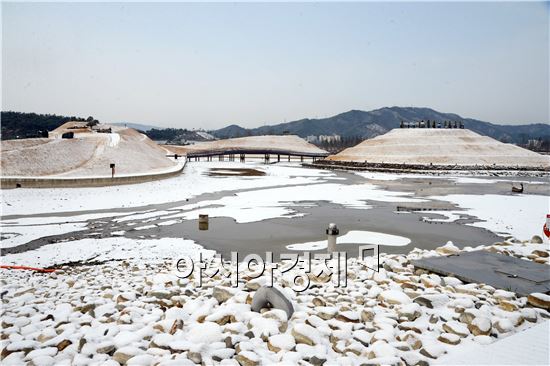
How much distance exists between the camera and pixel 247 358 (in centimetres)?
478

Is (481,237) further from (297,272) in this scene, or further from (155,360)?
(155,360)

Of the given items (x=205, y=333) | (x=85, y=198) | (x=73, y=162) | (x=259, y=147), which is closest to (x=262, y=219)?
(x=205, y=333)

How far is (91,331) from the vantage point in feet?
18.4

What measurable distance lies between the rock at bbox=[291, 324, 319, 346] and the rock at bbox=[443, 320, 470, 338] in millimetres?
2004

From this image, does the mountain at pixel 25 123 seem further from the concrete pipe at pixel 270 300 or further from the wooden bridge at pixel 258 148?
the concrete pipe at pixel 270 300

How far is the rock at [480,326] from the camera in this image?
552cm

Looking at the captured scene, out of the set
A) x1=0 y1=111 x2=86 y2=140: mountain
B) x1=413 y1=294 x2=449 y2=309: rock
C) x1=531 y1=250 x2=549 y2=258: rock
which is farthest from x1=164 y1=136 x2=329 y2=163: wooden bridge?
x1=413 y1=294 x2=449 y2=309: rock

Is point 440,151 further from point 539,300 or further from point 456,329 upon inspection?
point 456,329

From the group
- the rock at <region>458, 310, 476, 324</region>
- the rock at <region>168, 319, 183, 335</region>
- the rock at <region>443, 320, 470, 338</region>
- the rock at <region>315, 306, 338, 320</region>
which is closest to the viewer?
the rock at <region>443, 320, 470, 338</region>

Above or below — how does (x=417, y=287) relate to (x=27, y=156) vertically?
below

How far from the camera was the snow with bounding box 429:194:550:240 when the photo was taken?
15.2 m

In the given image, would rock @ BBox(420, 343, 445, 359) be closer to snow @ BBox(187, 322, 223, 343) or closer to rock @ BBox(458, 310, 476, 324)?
rock @ BBox(458, 310, 476, 324)

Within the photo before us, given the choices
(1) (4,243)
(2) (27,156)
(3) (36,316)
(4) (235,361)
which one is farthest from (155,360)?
(2) (27,156)

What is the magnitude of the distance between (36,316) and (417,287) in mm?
6959
